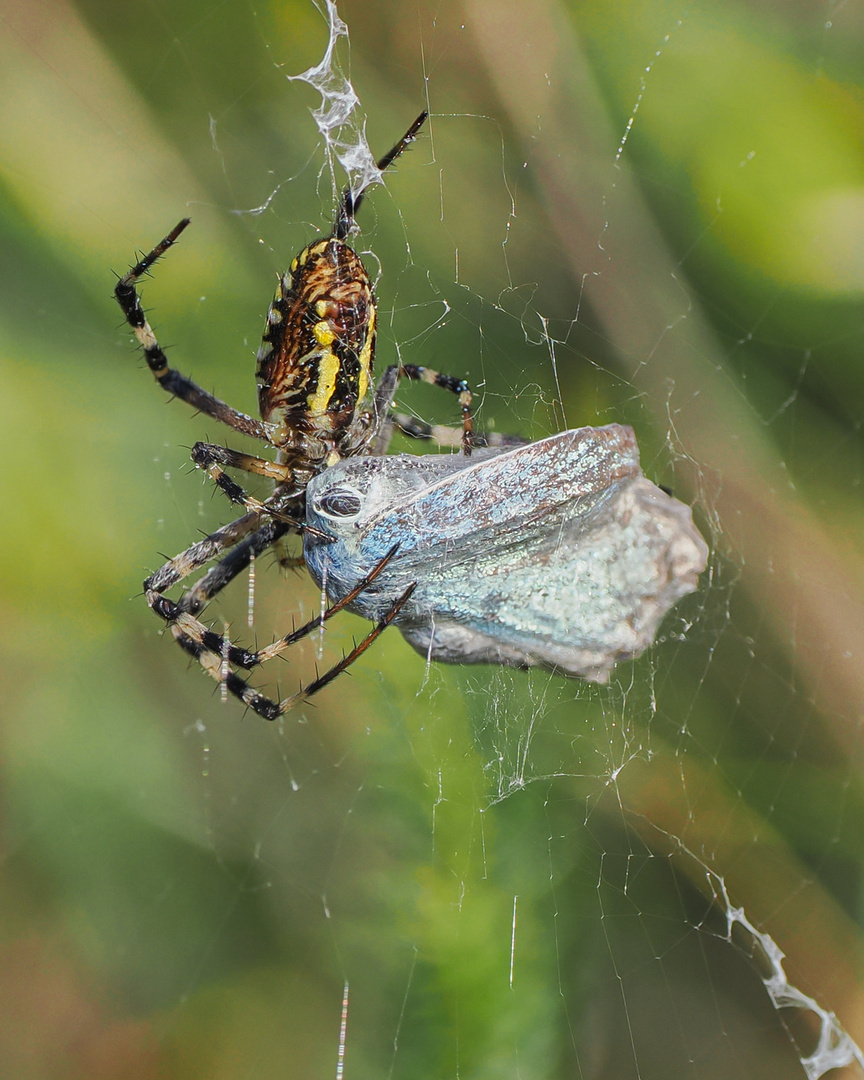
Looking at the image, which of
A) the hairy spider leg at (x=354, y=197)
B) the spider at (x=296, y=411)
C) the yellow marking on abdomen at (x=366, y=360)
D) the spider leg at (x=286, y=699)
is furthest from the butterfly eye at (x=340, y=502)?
the hairy spider leg at (x=354, y=197)

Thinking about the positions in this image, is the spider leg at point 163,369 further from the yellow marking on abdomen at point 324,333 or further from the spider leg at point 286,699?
the spider leg at point 286,699

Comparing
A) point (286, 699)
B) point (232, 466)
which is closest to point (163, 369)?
point (232, 466)

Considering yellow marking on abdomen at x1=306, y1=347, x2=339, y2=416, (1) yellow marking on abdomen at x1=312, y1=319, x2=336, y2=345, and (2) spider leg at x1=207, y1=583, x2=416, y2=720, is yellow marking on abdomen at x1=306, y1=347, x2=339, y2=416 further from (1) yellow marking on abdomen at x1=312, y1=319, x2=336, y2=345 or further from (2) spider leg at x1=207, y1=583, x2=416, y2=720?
(2) spider leg at x1=207, y1=583, x2=416, y2=720

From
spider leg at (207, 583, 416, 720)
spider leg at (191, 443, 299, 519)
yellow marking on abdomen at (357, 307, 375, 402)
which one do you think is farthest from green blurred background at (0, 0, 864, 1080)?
spider leg at (191, 443, 299, 519)

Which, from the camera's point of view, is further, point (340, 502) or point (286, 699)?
point (286, 699)

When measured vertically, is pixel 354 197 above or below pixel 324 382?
above

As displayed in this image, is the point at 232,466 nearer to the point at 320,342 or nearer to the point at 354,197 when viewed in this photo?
the point at 320,342
